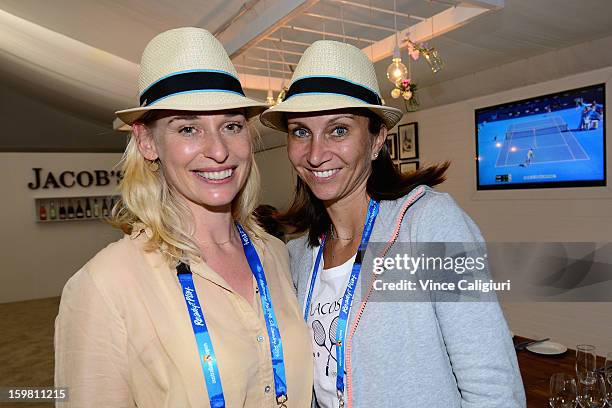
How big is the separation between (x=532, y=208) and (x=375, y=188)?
3523 millimetres

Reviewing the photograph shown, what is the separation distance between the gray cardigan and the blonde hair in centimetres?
59

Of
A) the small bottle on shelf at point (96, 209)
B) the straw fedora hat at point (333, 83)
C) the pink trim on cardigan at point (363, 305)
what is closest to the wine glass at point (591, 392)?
the pink trim on cardigan at point (363, 305)

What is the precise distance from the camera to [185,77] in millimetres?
1408

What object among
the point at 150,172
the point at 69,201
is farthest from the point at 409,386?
the point at 69,201

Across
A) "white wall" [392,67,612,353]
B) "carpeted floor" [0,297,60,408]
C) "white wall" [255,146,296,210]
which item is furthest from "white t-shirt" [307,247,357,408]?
"white wall" [255,146,296,210]

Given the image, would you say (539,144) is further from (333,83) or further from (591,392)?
(333,83)

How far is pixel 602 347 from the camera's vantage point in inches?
160

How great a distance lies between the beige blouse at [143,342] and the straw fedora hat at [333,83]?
2.20ft

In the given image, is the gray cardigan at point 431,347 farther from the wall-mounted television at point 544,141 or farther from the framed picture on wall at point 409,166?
the framed picture on wall at point 409,166

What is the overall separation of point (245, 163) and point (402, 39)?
1.92 m

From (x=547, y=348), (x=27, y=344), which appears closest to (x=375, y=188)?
(x=547, y=348)

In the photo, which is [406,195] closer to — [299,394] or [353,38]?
[299,394]

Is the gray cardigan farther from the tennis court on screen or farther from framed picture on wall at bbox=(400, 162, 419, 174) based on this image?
framed picture on wall at bbox=(400, 162, 419, 174)

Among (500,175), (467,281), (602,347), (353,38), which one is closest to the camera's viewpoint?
(467,281)
